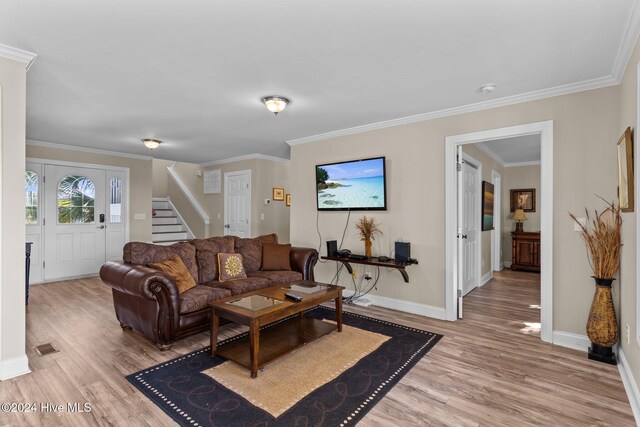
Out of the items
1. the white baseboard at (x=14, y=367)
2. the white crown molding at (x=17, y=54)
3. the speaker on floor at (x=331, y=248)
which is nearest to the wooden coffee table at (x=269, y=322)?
the speaker on floor at (x=331, y=248)

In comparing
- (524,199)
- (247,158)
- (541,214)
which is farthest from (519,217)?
(247,158)

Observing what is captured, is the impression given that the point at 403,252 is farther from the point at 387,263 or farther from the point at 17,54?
the point at 17,54

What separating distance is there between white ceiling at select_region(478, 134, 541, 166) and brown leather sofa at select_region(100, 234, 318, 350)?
12.9ft

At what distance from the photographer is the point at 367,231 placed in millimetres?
4301

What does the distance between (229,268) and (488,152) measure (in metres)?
4.94

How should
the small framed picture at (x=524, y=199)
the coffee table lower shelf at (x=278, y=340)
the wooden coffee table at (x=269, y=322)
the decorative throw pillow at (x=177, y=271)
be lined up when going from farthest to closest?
the small framed picture at (x=524, y=199) → the decorative throw pillow at (x=177, y=271) → the coffee table lower shelf at (x=278, y=340) → the wooden coffee table at (x=269, y=322)

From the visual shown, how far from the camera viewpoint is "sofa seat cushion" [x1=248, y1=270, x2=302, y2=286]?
12.7 ft

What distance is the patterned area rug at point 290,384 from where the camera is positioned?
6.50ft

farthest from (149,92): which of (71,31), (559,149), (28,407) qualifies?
(559,149)

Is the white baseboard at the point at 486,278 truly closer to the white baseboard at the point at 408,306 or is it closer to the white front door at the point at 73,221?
the white baseboard at the point at 408,306

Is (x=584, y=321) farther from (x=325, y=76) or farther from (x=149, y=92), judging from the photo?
(x=149, y=92)

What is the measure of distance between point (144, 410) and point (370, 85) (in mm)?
3088

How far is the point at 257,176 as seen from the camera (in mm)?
6590

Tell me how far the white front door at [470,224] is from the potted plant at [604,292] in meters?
1.86
